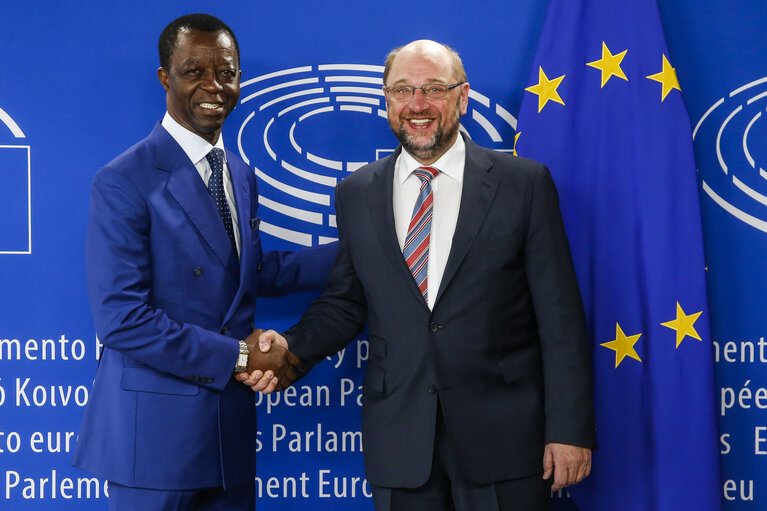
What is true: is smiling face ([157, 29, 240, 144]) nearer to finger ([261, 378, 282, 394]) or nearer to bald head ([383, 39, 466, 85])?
bald head ([383, 39, 466, 85])

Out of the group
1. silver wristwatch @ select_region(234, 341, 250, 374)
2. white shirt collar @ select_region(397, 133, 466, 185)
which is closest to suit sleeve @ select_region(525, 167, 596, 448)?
white shirt collar @ select_region(397, 133, 466, 185)

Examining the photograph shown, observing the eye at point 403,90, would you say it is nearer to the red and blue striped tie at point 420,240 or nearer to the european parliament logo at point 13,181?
the red and blue striped tie at point 420,240

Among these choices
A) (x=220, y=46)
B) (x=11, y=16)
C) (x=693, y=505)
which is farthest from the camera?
(x=11, y=16)

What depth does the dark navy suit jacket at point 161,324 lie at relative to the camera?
201 centimetres

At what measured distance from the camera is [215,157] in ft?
7.27

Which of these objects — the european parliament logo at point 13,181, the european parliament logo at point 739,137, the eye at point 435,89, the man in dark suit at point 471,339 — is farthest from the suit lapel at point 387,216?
the european parliament logo at point 13,181

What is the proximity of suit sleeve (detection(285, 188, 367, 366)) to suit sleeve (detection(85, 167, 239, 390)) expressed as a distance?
35cm

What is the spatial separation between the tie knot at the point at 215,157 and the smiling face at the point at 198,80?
65 millimetres

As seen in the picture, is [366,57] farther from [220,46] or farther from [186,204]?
[186,204]

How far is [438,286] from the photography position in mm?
2037

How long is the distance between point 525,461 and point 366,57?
1.58 m

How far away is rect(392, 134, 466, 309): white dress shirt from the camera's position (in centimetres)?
205

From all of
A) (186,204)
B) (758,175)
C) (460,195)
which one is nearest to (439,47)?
(460,195)

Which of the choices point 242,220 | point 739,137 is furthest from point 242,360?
point 739,137
